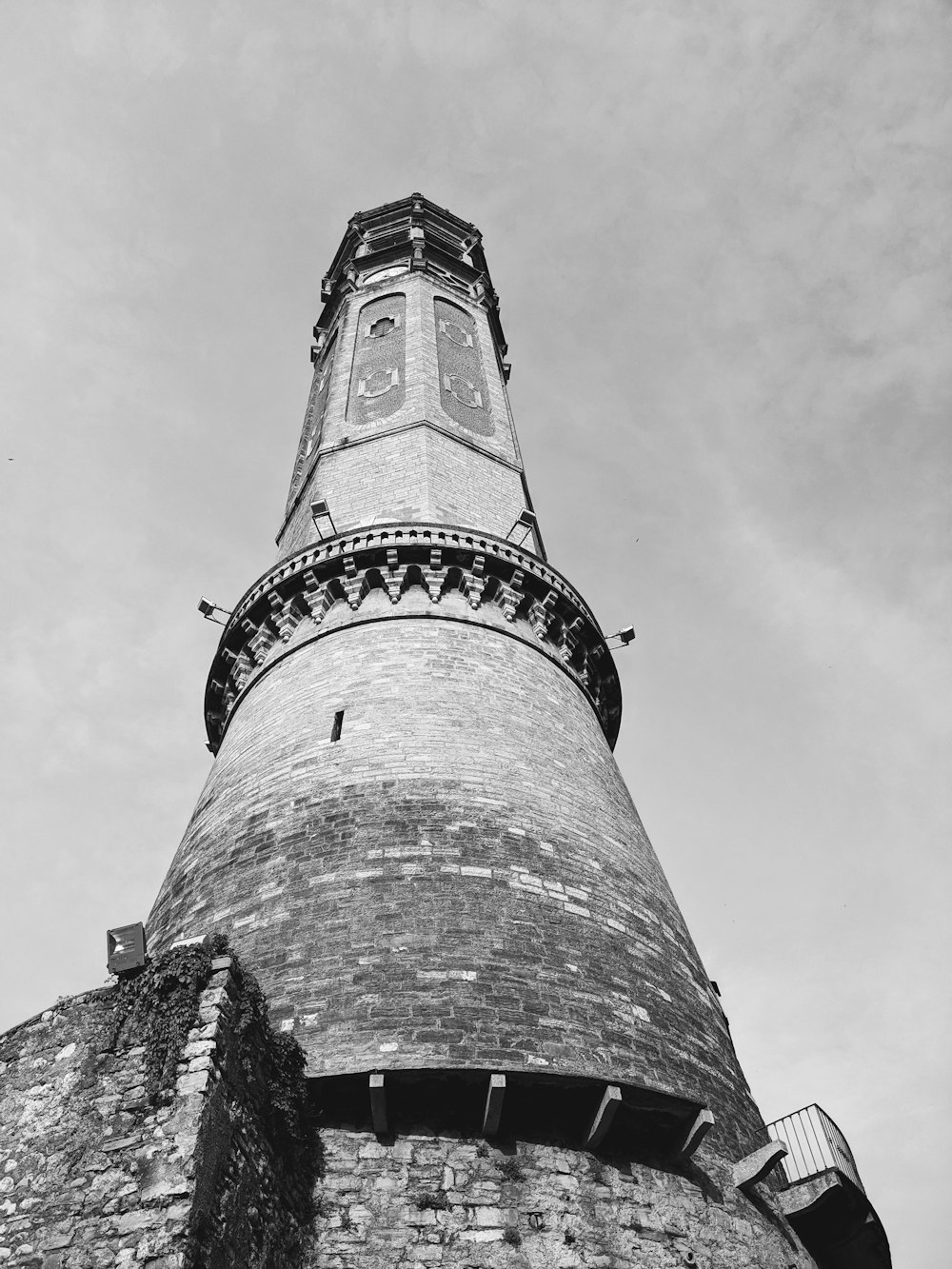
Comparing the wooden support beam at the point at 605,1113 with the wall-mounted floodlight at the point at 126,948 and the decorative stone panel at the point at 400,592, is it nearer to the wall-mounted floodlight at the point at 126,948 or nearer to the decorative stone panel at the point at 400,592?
the wall-mounted floodlight at the point at 126,948

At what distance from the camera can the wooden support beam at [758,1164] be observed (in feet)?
29.3

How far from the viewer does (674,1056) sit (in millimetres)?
9773

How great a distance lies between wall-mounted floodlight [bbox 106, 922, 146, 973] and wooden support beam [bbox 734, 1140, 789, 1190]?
5.16 m

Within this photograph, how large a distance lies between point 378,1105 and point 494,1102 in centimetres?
88

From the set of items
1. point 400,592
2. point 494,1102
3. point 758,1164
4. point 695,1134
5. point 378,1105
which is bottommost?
point 758,1164

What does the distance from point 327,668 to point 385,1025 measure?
5.98 metres

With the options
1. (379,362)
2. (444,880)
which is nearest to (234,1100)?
(444,880)

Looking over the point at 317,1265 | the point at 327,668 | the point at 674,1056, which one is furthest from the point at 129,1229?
the point at 327,668

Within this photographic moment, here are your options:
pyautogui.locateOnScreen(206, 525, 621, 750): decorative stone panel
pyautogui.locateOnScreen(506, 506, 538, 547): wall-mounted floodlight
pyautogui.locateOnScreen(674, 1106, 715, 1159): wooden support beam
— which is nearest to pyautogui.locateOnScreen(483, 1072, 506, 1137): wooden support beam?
pyautogui.locateOnScreen(674, 1106, 715, 1159): wooden support beam

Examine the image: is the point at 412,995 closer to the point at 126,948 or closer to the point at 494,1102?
the point at 494,1102

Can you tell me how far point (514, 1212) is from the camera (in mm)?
7902

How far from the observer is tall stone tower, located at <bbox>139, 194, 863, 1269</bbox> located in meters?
8.22

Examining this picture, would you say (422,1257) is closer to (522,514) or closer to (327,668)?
(327,668)

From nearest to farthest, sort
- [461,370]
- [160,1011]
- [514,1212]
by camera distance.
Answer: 1. [160,1011]
2. [514,1212]
3. [461,370]
